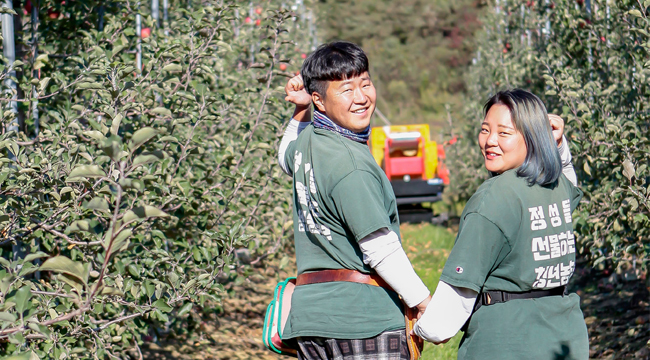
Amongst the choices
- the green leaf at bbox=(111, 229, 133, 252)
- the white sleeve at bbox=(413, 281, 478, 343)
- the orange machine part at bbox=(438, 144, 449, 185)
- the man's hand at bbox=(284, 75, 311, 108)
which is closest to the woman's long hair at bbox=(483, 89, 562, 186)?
the white sleeve at bbox=(413, 281, 478, 343)

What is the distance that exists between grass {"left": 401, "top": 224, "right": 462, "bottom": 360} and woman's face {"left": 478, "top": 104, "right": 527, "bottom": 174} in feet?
8.00

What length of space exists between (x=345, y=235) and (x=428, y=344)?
→ 276cm

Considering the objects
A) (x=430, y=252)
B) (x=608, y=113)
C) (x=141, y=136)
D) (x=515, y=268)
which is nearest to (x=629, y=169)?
(x=608, y=113)

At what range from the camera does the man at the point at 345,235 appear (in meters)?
2.08

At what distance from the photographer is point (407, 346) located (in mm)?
2180

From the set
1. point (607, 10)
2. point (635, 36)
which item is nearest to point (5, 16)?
point (635, 36)

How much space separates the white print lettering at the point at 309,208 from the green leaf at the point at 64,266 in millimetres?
908

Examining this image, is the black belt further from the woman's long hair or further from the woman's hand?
the woman's long hair

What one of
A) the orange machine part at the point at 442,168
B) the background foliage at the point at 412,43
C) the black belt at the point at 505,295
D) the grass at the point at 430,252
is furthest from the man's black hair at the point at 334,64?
the background foliage at the point at 412,43

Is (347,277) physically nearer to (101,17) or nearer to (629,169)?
(629,169)

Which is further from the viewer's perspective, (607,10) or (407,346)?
(607,10)

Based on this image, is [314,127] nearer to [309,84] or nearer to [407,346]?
[309,84]

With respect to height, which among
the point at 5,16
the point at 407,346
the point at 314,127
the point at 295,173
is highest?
the point at 5,16

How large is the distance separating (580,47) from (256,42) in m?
3.54
